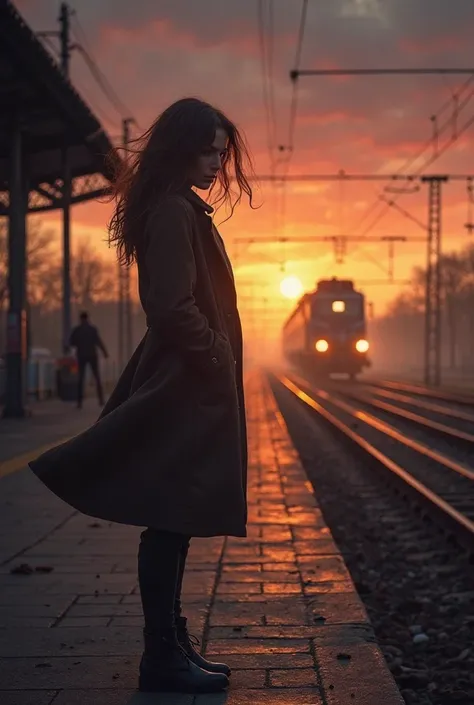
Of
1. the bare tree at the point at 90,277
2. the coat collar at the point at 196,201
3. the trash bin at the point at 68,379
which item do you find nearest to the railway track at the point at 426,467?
the coat collar at the point at 196,201

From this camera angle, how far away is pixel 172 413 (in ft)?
10.4

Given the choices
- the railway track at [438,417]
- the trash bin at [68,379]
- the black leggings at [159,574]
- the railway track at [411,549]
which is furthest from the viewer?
the trash bin at [68,379]

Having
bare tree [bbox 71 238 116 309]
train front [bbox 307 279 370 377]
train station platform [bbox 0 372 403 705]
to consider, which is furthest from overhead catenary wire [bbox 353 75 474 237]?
bare tree [bbox 71 238 116 309]

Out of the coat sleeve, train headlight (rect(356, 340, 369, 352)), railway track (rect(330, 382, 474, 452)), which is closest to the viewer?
the coat sleeve

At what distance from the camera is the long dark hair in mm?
3277

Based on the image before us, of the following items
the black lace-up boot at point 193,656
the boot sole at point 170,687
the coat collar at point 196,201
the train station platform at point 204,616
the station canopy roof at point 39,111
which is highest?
the station canopy roof at point 39,111

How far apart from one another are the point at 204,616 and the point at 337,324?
33233 millimetres

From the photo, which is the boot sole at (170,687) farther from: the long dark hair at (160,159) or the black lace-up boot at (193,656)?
the long dark hair at (160,159)

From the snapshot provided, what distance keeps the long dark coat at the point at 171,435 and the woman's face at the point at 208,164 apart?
0.47ft

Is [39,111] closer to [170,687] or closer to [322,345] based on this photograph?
[170,687]

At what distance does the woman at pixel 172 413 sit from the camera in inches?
123

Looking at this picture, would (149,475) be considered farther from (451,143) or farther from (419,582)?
(451,143)

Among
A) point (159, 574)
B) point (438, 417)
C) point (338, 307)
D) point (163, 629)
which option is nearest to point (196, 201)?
point (159, 574)

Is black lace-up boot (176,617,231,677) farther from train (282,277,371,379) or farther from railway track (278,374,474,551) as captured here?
train (282,277,371,379)
